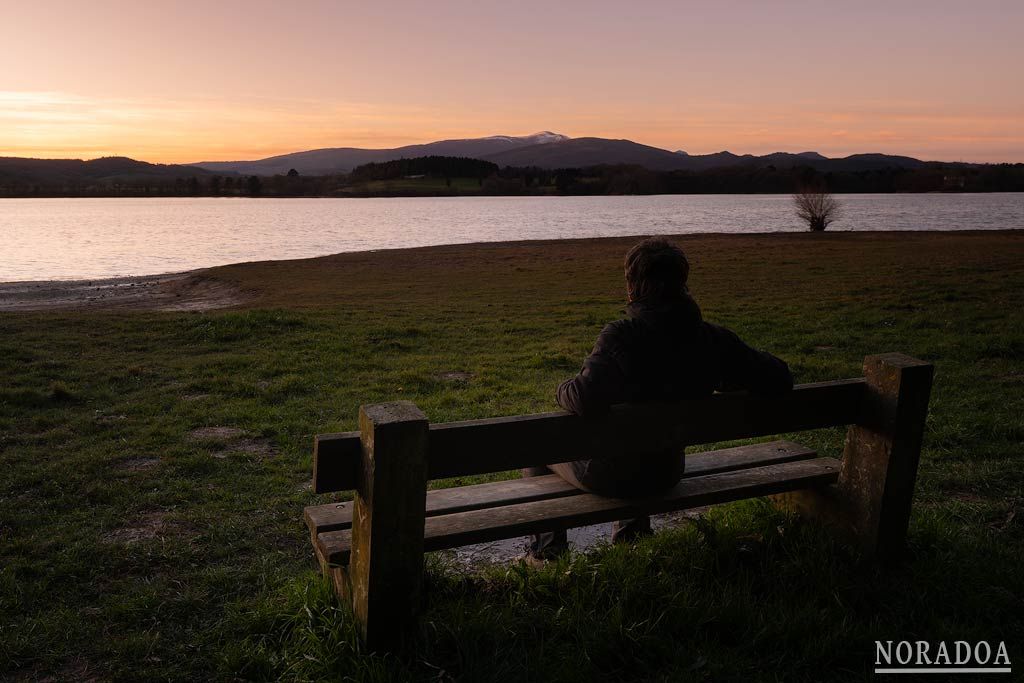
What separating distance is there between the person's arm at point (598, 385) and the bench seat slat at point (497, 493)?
0.61m

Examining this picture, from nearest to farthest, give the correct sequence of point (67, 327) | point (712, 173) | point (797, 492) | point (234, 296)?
point (797, 492), point (67, 327), point (234, 296), point (712, 173)

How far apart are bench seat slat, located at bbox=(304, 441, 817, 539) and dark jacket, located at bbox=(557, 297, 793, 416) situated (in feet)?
2.04

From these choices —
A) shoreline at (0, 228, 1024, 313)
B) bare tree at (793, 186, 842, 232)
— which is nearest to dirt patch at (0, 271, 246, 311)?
shoreline at (0, 228, 1024, 313)

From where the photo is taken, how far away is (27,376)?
9734mm

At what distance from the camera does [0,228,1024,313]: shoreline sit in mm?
23766

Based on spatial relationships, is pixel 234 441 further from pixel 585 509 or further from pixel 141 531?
pixel 585 509

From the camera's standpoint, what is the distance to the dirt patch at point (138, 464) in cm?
627

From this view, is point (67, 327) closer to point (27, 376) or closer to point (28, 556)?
point (27, 376)

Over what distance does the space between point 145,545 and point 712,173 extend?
20271 cm

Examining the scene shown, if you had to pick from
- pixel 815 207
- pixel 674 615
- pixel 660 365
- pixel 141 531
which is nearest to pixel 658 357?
pixel 660 365

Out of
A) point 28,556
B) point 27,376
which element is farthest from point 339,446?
point 27,376

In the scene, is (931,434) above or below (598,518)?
below

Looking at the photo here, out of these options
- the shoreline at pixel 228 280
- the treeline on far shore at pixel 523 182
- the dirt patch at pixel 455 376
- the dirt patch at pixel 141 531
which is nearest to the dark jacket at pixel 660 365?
the dirt patch at pixel 141 531

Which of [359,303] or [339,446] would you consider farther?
[359,303]
